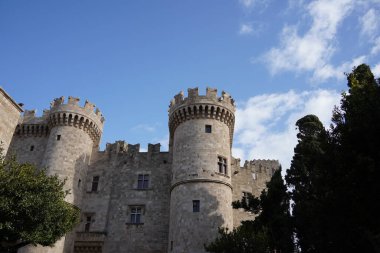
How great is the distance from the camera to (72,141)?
2927cm

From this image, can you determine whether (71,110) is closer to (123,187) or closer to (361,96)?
(123,187)

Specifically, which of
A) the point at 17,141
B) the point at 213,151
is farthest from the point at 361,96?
the point at 17,141

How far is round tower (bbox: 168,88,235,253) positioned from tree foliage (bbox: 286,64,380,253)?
24.6 ft

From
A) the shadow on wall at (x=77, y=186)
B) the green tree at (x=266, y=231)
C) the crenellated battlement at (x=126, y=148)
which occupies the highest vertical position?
the crenellated battlement at (x=126, y=148)

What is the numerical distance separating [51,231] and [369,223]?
14874mm

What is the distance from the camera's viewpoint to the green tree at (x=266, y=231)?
1895cm

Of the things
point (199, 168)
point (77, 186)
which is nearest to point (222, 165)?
point (199, 168)

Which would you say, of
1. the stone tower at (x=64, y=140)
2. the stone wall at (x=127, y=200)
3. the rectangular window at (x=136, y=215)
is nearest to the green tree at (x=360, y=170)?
the stone wall at (x=127, y=200)

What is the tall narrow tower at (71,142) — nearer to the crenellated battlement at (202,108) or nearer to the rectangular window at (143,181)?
the rectangular window at (143,181)

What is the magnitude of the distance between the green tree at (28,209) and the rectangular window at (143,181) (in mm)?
9136

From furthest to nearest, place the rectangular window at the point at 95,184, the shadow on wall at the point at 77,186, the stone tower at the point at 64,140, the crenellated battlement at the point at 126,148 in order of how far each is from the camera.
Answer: the crenellated battlement at the point at 126,148
the rectangular window at the point at 95,184
the stone tower at the point at 64,140
the shadow on wall at the point at 77,186

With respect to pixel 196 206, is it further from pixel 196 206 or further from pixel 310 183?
pixel 310 183

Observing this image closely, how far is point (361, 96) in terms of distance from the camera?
1530cm

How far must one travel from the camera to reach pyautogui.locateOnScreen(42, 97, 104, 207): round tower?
2809cm
